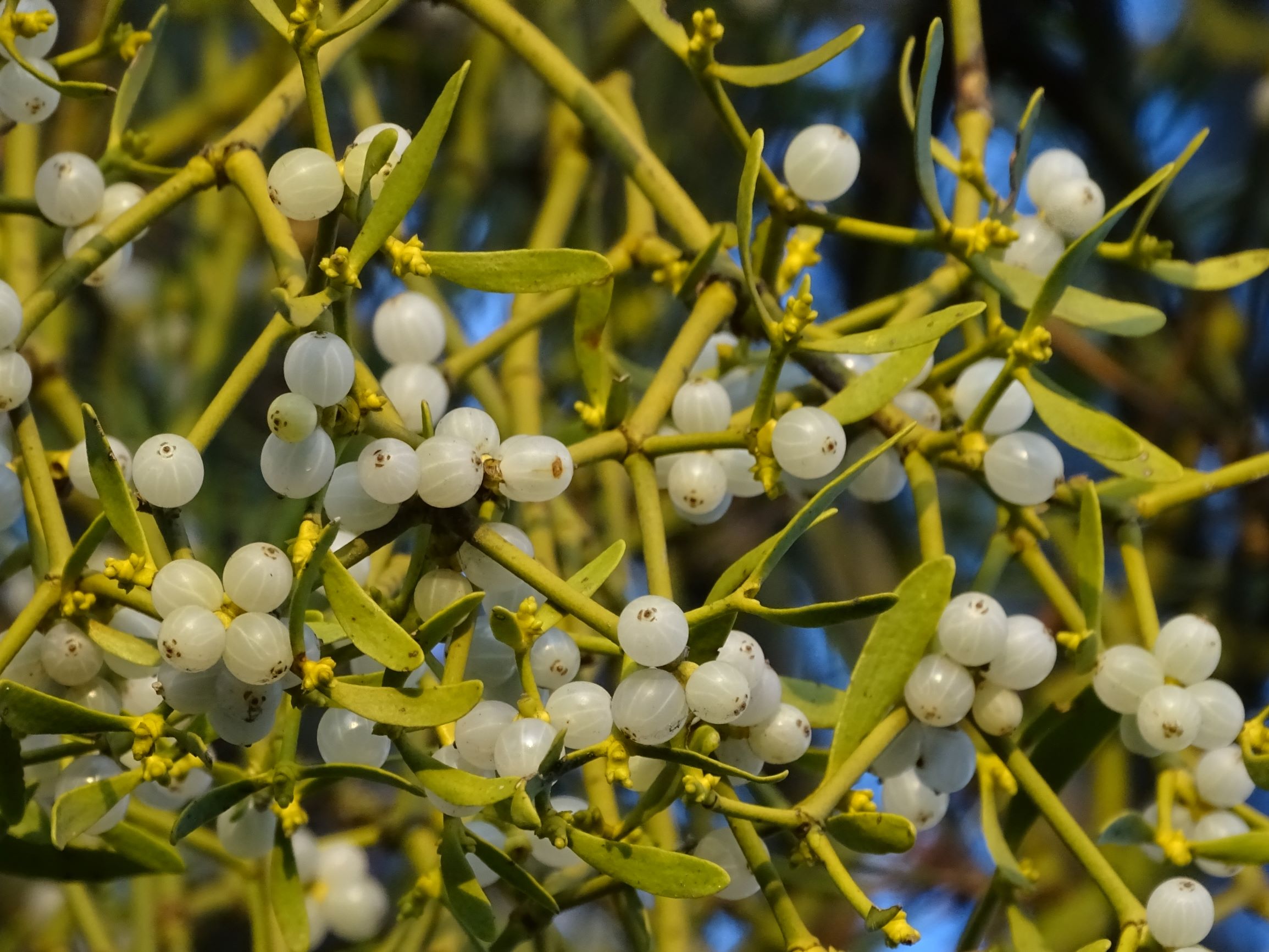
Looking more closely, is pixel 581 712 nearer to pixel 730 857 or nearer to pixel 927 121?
pixel 730 857

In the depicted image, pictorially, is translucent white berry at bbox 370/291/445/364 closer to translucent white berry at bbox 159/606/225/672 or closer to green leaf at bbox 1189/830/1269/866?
translucent white berry at bbox 159/606/225/672

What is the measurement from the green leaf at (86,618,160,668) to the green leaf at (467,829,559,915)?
10 centimetres

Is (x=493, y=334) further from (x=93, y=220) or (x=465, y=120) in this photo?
(x=465, y=120)

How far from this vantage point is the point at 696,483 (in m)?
0.45

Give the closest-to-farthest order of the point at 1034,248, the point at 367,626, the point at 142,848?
the point at 367,626 → the point at 142,848 → the point at 1034,248

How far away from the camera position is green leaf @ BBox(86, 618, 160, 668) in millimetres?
363

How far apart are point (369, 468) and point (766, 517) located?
2.74 ft

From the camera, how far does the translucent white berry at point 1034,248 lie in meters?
0.52

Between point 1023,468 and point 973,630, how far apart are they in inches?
2.5

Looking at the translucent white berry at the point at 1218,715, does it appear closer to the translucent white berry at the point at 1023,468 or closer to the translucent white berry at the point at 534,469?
the translucent white berry at the point at 1023,468

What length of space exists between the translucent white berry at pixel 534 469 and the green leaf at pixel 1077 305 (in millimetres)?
183

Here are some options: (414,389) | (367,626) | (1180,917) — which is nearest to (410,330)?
(414,389)

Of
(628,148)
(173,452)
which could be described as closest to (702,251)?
(628,148)

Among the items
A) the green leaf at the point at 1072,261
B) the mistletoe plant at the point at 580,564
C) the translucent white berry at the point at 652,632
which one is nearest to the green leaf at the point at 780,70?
the mistletoe plant at the point at 580,564
